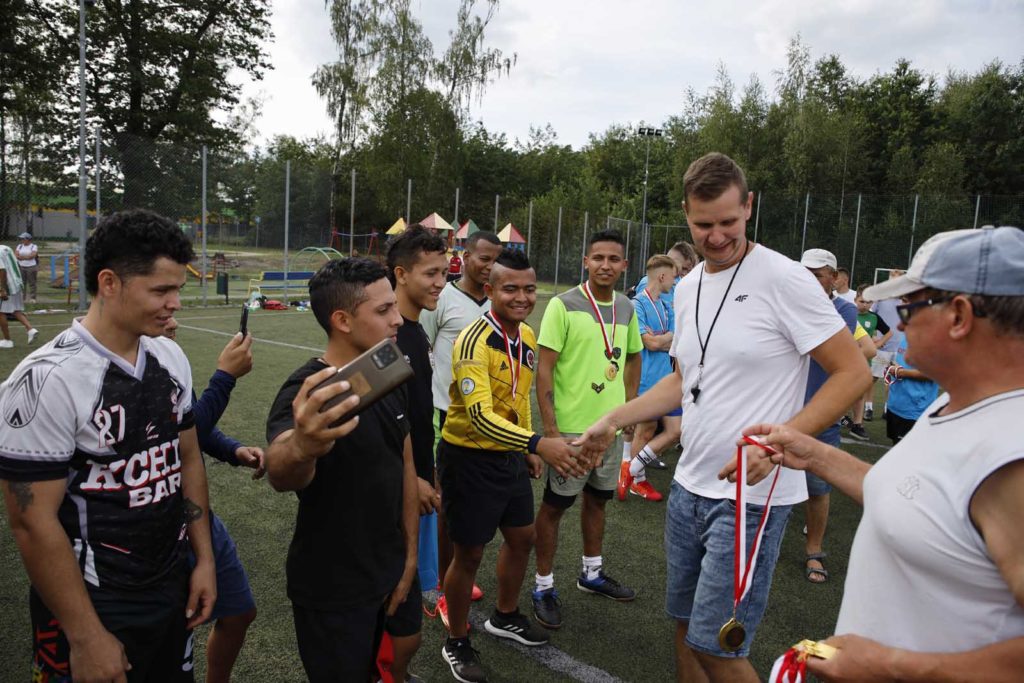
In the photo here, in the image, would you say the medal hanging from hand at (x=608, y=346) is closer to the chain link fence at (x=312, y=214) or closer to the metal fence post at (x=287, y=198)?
the chain link fence at (x=312, y=214)

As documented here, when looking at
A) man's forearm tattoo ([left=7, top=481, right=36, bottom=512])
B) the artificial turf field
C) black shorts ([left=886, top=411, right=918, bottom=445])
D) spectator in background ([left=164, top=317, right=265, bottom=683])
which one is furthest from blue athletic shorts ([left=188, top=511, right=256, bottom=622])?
black shorts ([left=886, top=411, right=918, bottom=445])

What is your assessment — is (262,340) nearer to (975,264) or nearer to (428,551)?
(428,551)

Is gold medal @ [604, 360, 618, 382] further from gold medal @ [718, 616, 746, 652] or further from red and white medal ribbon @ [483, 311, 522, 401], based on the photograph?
gold medal @ [718, 616, 746, 652]

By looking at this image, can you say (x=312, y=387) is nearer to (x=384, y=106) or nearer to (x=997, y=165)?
(x=384, y=106)

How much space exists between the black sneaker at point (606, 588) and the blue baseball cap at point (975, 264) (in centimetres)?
336

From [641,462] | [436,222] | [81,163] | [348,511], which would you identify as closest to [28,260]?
[81,163]

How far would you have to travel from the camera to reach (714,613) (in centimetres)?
255

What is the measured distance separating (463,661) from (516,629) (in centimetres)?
46

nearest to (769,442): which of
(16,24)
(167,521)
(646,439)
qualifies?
(167,521)

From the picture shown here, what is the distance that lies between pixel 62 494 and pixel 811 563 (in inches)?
189

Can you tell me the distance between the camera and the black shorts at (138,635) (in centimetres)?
208

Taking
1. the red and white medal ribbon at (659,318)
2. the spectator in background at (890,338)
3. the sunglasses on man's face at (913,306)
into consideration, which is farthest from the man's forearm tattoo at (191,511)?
the spectator in background at (890,338)

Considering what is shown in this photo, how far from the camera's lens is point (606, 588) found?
14.6 feet

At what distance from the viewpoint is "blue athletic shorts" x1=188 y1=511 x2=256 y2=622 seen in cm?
280
